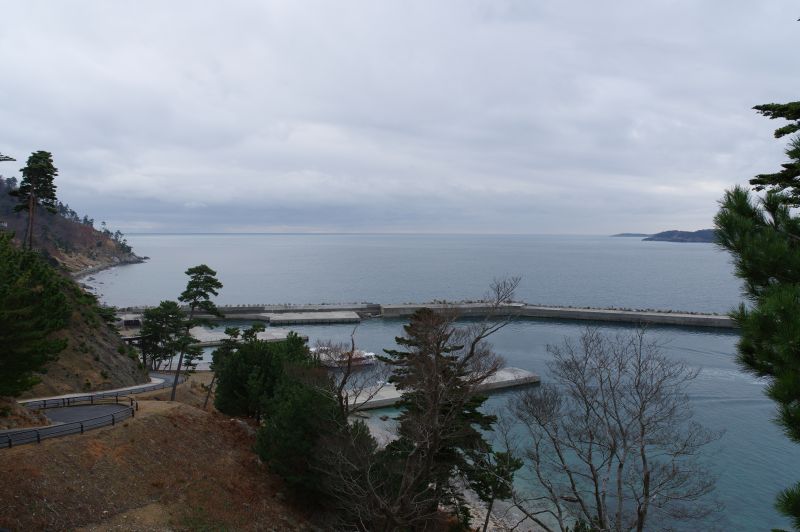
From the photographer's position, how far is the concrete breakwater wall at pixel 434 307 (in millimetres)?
82125

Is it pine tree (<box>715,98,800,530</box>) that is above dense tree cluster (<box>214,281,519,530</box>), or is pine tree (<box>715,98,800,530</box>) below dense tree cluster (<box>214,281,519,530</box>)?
above

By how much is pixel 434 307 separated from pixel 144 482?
7311 cm

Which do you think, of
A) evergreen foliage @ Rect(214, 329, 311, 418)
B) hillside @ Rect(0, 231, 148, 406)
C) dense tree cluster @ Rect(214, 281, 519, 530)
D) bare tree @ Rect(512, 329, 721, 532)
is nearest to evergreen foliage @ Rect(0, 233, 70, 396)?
hillside @ Rect(0, 231, 148, 406)

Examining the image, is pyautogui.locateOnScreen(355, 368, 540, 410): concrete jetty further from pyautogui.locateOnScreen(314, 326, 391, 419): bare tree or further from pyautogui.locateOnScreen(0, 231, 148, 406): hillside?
pyautogui.locateOnScreen(0, 231, 148, 406): hillside

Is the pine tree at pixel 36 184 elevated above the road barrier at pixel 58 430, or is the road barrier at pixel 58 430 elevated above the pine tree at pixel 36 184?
the pine tree at pixel 36 184

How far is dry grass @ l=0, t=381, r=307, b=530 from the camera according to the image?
46.5 feet

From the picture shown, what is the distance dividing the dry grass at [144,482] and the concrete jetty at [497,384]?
22.0 m

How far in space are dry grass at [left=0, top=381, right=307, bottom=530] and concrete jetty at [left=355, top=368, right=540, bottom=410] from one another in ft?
72.3

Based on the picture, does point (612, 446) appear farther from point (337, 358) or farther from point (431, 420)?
point (337, 358)

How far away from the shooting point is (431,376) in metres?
15.0

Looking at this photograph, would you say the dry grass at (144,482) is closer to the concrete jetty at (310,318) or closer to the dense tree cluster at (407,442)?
the dense tree cluster at (407,442)

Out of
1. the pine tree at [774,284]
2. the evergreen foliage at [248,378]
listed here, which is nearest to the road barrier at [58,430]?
the evergreen foliage at [248,378]

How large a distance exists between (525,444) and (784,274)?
1104 inches

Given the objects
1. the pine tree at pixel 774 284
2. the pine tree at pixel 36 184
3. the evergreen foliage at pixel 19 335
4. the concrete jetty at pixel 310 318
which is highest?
the pine tree at pixel 36 184
